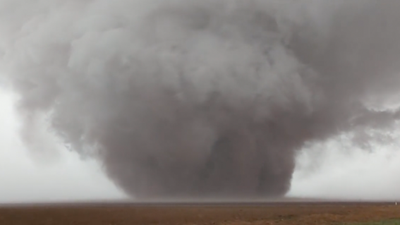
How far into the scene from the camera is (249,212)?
38.2 metres

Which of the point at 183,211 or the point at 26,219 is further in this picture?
the point at 183,211

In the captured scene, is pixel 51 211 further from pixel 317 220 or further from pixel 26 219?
pixel 317 220

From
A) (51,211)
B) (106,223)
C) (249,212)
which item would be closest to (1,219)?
(51,211)

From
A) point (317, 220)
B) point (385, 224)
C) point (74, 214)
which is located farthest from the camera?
point (74, 214)

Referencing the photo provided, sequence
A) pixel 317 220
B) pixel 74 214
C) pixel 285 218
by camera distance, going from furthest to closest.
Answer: pixel 74 214
pixel 285 218
pixel 317 220

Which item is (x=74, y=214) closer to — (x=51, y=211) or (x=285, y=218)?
(x=51, y=211)

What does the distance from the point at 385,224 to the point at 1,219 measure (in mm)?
29518

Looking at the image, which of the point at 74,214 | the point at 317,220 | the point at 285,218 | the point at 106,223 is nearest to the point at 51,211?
the point at 74,214

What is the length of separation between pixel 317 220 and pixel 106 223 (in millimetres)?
15870

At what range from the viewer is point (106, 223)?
3272 cm

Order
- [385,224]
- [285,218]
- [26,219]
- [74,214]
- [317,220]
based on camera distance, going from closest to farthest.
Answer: [385,224]
[317,220]
[285,218]
[26,219]
[74,214]

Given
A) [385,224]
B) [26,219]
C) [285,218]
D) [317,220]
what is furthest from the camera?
[26,219]

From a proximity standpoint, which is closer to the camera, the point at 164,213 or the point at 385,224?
the point at 385,224

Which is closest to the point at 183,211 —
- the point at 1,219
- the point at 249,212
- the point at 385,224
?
the point at 249,212
